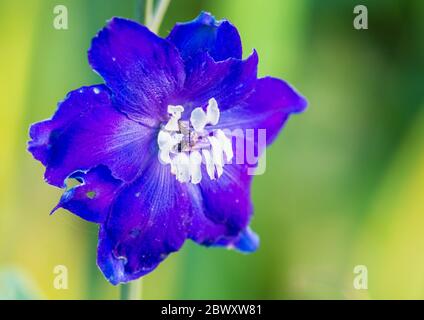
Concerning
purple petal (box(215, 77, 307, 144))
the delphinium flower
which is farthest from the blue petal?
purple petal (box(215, 77, 307, 144))

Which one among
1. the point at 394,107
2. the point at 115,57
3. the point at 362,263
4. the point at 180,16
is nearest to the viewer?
the point at 115,57

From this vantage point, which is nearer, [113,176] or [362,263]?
[113,176]

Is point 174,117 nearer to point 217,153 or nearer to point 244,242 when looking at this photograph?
point 217,153

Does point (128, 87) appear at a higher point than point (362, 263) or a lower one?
higher

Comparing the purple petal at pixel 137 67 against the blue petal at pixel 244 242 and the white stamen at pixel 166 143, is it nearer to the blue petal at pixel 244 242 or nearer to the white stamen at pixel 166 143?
the white stamen at pixel 166 143

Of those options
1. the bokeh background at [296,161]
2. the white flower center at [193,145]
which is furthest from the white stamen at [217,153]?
the bokeh background at [296,161]

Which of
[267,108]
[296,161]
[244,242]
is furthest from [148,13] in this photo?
[296,161]

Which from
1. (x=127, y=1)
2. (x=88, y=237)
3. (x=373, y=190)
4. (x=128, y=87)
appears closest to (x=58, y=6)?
(x=127, y=1)

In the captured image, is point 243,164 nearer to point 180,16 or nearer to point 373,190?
point 180,16
